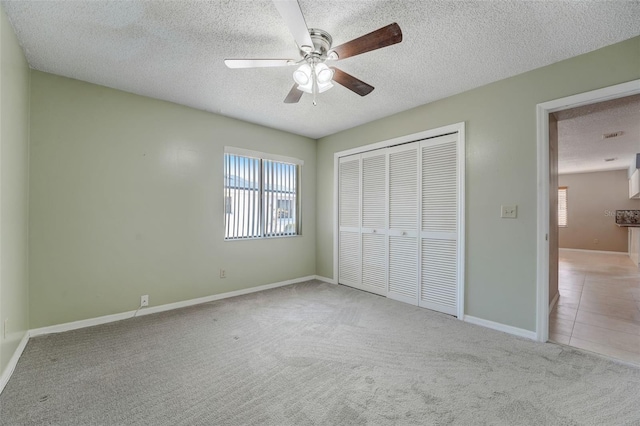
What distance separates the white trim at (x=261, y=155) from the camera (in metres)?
3.84

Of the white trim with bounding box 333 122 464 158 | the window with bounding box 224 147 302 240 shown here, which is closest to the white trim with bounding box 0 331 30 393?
the window with bounding box 224 147 302 240

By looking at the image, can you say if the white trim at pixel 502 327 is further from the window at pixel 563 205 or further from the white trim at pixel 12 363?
the window at pixel 563 205

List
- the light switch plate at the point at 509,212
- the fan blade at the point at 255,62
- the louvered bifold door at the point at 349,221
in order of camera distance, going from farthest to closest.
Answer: the louvered bifold door at the point at 349,221 → the light switch plate at the point at 509,212 → the fan blade at the point at 255,62

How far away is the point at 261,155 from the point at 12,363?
3.19m

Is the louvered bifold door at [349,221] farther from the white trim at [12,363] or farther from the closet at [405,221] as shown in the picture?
the white trim at [12,363]


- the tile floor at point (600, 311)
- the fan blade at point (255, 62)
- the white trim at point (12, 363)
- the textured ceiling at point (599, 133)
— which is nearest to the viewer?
the white trim at point (12, 363)

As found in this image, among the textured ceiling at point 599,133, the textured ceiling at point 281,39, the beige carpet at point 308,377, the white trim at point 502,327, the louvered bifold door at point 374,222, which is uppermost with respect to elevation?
the textured ceiling at point 281,39

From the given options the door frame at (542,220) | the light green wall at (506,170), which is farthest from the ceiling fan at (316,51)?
the door frame at (542,220)

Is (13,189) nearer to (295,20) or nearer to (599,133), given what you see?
(295,20)

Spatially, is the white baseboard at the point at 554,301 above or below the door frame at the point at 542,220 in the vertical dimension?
below

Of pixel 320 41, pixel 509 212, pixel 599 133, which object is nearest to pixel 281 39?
pixel 320 41

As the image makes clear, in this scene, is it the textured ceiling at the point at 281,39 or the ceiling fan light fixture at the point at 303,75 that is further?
the ceiling fan light fixture at the point at 303,75

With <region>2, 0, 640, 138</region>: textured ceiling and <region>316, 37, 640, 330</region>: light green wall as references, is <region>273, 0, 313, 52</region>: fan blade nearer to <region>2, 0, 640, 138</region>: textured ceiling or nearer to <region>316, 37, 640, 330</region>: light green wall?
<region>2, 0, 640, 138</region>: textured ceiling

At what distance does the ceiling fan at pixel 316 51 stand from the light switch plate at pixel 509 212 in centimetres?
180
